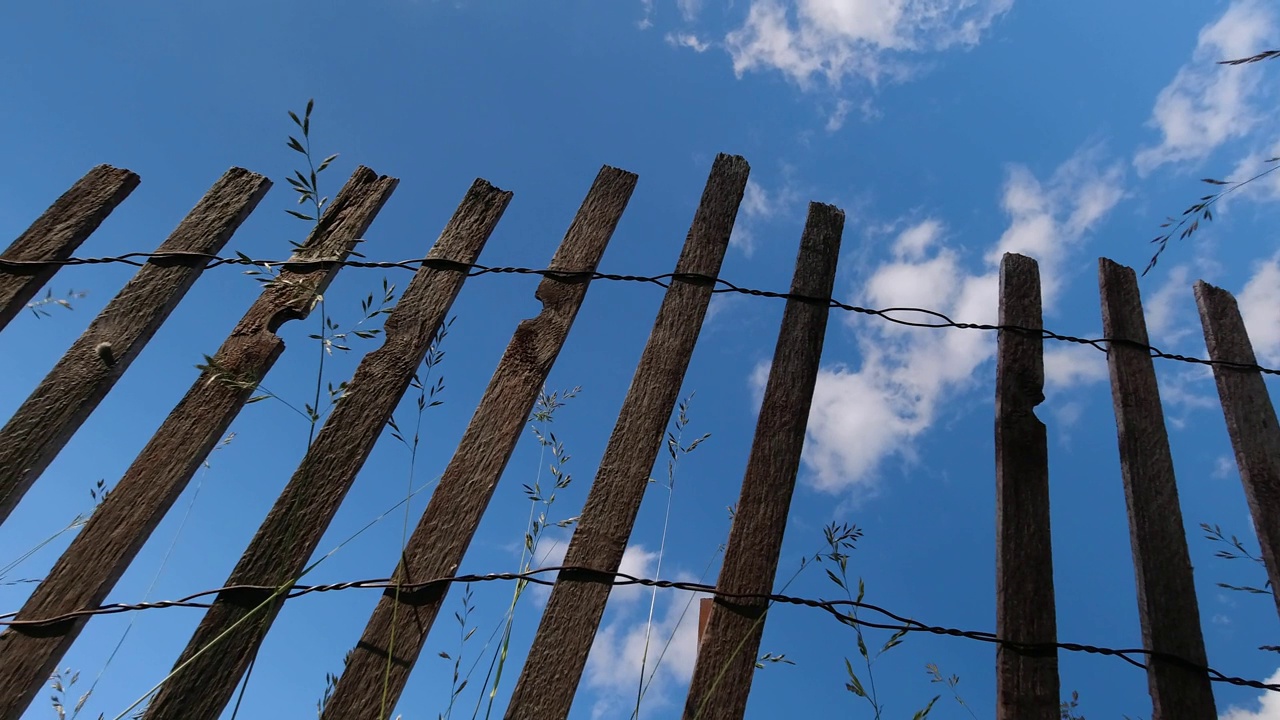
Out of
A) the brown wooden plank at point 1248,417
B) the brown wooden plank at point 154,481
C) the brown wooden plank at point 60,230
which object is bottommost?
the brown wooden plank at point 154,481

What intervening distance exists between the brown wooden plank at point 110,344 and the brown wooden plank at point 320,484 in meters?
0.49

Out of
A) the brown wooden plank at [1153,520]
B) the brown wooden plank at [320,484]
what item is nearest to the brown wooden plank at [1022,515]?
the brown wooden plank at [1153,520]

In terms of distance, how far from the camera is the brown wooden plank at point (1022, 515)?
4.35 ft

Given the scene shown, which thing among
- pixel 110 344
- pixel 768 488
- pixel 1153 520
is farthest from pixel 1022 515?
pixel 110 344

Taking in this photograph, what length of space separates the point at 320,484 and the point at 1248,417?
7.42 ft

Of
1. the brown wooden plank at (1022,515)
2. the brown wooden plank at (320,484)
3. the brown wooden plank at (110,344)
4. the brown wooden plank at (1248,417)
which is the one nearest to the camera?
the brown wooden plank at (320,484)

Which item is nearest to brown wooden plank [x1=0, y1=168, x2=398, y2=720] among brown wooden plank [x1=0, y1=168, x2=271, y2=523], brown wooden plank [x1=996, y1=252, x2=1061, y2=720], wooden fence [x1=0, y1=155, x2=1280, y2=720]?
wooden fence [x1=0, y1=155, x2=1280, y2=720]

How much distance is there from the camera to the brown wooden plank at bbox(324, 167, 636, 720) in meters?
1.23

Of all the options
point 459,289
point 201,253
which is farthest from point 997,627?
point 201,253

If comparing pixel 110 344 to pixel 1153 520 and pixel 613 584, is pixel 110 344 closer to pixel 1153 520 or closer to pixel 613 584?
pixel 613 584

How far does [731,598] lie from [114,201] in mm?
1950

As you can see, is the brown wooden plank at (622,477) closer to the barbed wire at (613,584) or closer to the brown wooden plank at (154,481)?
the barbed wire at (613,584)

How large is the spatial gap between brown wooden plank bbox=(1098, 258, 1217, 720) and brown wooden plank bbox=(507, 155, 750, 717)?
1.06 m

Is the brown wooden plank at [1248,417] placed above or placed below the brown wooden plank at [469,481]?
above
